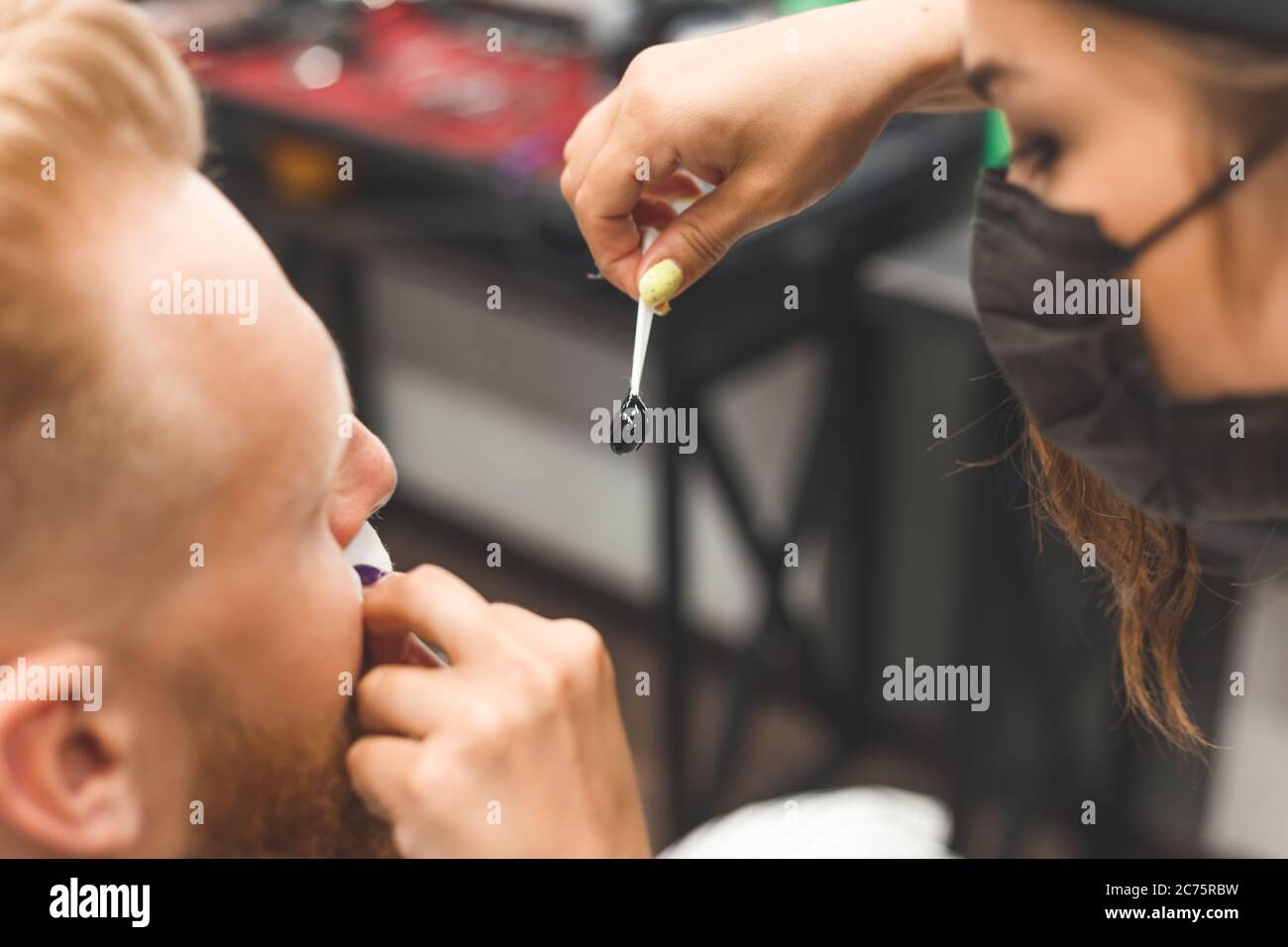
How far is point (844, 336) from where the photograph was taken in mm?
1808

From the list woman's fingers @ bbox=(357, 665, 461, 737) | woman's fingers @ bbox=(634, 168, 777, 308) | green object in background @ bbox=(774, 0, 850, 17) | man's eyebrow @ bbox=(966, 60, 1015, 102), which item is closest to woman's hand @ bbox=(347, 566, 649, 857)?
woman's fingers @ bbox=(357, 665, 461, 737)

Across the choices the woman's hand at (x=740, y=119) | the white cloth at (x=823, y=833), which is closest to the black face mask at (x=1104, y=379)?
the woman's hand at (x=740, y=119)

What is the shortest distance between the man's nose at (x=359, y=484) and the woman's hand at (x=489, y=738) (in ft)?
0.12

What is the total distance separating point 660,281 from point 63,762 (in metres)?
0.39

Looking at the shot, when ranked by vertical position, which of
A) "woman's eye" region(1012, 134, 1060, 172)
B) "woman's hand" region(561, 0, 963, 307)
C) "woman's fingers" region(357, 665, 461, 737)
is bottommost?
"woman's fingers" region(357, 665, 461, 737)

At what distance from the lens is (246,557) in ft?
2.08

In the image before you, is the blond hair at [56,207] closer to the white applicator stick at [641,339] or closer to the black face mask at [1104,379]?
the white applicator stick at [641,339]

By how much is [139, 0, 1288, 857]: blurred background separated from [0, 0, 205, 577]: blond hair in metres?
0.82

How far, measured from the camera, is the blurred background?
5.34 ft

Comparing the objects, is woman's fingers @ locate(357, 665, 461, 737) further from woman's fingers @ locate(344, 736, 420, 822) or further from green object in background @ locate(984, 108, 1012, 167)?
green object in background @ locate(984, 108, 1012, 167)

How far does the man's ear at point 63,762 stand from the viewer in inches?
22.4

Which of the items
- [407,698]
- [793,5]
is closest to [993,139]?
[793,5]

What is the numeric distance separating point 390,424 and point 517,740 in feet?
7.02
